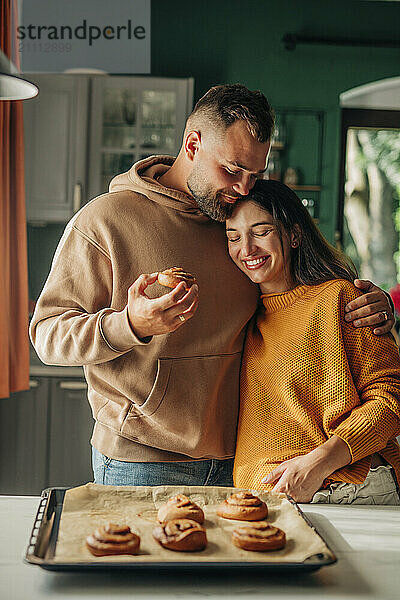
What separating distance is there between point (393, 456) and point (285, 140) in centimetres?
293

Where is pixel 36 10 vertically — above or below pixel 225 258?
above

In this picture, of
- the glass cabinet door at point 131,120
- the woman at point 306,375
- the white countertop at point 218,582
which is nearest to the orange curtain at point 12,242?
the glass cabinet door at point 131,120

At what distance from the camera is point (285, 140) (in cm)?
421

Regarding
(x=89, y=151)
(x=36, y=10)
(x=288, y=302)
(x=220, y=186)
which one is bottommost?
(x=288, y=302)

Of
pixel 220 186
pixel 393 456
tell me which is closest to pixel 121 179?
pixel 220 186

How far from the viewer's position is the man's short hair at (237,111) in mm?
1621

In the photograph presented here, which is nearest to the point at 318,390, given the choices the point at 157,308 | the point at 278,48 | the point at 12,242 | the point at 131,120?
the point at 157,308

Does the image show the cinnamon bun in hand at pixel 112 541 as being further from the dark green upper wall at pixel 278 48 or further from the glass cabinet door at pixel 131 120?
the dark green upper wall at pixel 278 48

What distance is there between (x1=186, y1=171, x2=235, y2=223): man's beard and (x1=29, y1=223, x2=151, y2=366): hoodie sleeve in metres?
0.25

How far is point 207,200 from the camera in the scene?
1646 mm

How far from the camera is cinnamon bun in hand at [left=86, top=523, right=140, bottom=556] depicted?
887 mm

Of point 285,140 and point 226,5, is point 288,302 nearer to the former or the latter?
point 285,140

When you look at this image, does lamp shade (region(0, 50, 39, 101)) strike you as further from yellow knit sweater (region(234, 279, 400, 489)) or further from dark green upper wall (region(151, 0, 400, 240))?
dark green upper wall (region(151, 0, 400, 240))

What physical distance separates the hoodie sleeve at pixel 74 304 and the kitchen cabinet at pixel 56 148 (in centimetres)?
228
